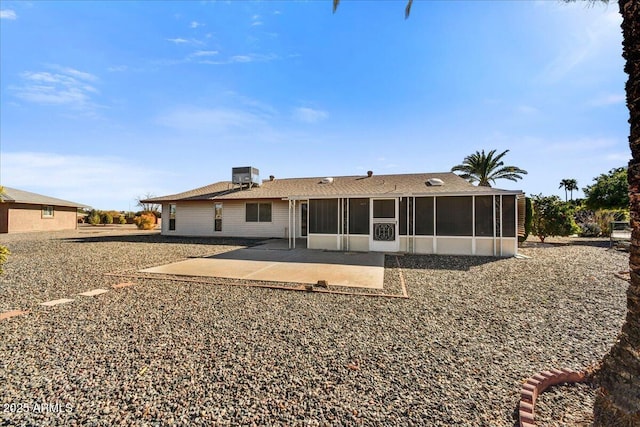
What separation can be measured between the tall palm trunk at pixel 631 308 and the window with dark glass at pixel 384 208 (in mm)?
9692

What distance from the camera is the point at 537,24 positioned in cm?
666

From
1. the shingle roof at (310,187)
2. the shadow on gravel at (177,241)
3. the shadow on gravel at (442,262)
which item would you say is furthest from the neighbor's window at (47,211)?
the shadow on gravel at (442,262)

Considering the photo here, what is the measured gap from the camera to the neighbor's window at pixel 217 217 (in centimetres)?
1778

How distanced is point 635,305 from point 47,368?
5.26 m

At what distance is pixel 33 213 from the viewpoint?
21.5m

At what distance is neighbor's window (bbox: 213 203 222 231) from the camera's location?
1778 centimetres

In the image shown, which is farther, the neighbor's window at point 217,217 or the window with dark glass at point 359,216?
the neighbor's window at point 217,217

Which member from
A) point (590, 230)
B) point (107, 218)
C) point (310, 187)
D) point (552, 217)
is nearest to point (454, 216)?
point (552, 217)

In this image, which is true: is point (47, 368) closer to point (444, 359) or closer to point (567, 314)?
point (444, 359)

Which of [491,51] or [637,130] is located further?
[491,51]

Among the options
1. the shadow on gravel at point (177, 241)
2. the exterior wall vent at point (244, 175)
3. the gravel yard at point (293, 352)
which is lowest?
the gravel yard at point (293, 352)

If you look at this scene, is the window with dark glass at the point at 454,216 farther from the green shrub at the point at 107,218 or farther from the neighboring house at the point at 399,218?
the green shrub at the point at 107,218

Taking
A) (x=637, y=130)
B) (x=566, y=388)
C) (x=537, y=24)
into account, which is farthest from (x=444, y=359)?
(x=537, y=24)

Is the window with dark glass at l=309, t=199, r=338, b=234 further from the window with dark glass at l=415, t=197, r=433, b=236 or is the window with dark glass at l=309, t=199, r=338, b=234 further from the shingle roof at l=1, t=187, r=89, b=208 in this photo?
the shingle roof at l=1, t=187, r=89, b=208
